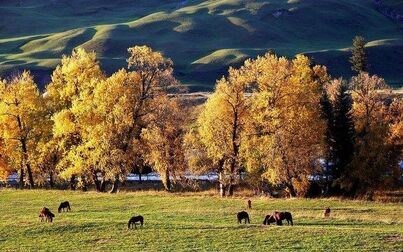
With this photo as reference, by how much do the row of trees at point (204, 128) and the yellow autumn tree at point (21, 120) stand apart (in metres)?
0.11

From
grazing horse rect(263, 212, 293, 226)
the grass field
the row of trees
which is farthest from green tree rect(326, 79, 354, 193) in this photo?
grazing horse rect(263, 212, 293, 226)

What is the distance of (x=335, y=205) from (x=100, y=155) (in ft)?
77.4

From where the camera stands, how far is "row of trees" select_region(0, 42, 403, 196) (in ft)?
189

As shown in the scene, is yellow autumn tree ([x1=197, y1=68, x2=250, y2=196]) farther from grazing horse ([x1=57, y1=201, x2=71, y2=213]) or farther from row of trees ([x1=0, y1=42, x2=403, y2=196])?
grazing horse ([x1=57, y1=201, x2=71, y2=213])

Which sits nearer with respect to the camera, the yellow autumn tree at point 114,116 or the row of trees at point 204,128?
the row of trees at point 204,128

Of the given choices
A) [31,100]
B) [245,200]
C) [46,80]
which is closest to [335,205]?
[245,200]

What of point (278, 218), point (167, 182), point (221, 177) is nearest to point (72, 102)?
point (167, 182)

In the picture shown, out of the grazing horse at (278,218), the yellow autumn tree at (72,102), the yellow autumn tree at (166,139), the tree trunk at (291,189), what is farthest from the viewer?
the yellow autumn tree at (166,139)

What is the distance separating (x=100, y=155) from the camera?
5812cm

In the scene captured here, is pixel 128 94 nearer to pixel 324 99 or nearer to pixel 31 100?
pixel 31 100

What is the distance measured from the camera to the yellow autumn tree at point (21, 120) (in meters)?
65.3

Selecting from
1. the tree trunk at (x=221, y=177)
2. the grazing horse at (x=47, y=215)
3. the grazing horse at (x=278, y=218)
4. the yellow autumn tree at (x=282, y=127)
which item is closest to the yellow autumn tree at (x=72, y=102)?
the tree trunk at (x=221, y=177)

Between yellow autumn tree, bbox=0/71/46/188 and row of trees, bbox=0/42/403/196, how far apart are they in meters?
0.11

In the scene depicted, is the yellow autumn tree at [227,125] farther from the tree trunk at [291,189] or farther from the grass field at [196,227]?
the grass field at [196,227]
